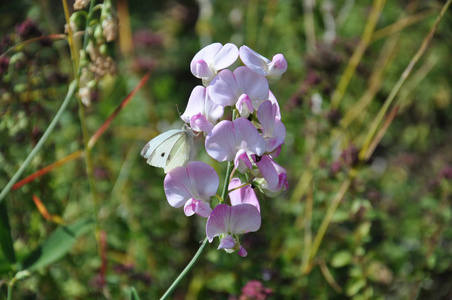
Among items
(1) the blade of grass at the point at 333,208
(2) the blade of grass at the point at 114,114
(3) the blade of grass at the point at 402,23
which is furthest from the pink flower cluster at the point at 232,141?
(3) the blade of grass at the point at 402,23

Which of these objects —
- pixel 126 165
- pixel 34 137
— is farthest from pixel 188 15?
pixel 34 137

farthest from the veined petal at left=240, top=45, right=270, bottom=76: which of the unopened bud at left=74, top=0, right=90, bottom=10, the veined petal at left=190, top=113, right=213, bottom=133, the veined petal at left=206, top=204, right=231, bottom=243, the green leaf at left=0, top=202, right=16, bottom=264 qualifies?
the green leaf at left=0, top=202, right=16, bottom=264

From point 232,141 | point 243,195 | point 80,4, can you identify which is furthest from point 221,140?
point 80,4

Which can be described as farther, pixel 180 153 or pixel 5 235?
pixel 5 235

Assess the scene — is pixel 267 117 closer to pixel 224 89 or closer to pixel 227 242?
pixel 224 89

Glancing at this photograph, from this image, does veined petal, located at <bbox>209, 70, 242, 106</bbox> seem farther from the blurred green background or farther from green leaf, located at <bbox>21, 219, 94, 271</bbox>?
green leaf, located at <bbox>21, 219, 94, 271</bbox>

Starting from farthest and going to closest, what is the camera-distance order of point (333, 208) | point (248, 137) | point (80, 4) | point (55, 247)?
point (333, 208), point (55, 247), point (80, 4), point (248, 137)
